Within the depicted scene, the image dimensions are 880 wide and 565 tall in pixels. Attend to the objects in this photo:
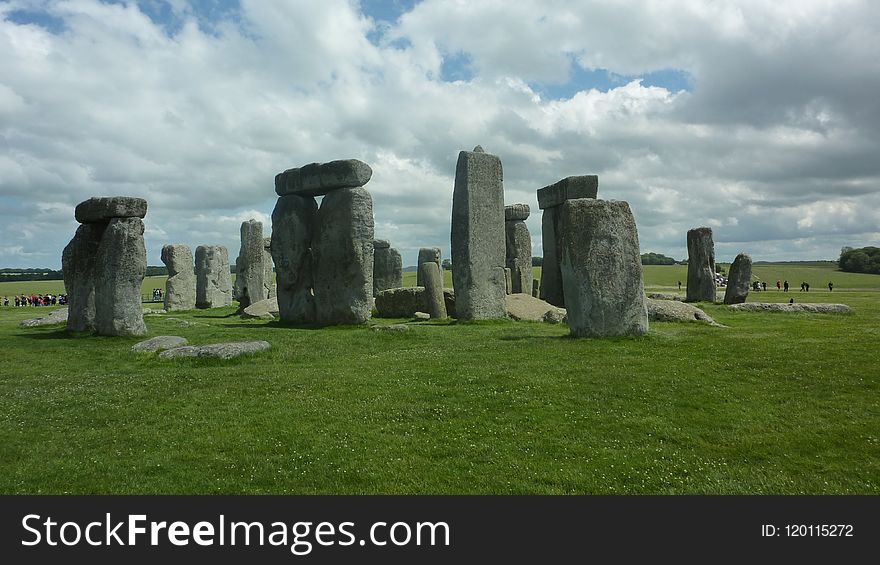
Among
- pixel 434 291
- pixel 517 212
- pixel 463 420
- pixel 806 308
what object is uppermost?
pixel 517 212

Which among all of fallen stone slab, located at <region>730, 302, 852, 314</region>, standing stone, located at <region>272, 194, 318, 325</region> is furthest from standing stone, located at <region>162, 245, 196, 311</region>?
fallen stone slab, located at <region>730, 302, 852, 314</region>

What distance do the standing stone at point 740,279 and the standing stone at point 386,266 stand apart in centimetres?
1767

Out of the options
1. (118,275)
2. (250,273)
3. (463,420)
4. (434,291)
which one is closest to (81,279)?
(118,275)

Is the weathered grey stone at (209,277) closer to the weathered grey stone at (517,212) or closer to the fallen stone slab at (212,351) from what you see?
the weathered grey stone at (517,212)

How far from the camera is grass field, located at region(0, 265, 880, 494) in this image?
6406 mm

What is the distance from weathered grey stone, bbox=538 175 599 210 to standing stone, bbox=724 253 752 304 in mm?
10203

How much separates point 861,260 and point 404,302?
303 feet

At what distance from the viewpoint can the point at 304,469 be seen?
6.74 metres

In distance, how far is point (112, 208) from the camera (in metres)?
17.0

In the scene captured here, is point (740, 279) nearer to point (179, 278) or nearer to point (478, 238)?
point (478, 238)

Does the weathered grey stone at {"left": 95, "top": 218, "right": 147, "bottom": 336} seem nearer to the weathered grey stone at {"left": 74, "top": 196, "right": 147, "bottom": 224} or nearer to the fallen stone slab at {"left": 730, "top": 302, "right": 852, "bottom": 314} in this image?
the weathered grey stone at {"left": 74, "top": 196, "right": 147, "bottom": 224}
